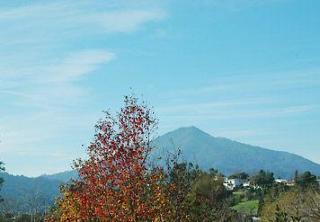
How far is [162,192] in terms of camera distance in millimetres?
23562

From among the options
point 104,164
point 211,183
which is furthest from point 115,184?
point 211,183

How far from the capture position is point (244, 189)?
154125mm

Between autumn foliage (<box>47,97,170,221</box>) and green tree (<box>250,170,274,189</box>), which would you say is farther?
green tree (<box>250,170,274,189</box>)

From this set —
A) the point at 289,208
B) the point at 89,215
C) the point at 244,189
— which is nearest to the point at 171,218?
the point at 89,215

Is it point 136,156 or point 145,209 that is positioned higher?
point 136,156

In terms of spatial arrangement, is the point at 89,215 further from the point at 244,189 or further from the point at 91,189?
the point at 244,189

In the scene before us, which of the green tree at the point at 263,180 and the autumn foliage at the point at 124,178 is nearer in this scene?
the autumn foliage at the point at 124,178

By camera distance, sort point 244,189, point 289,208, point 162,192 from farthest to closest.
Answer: point 244,189, point 289,208, point 162,192

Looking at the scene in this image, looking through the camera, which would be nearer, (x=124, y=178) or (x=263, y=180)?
(x=124, y=178)

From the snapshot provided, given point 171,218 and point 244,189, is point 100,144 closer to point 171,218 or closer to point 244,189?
point 171,218

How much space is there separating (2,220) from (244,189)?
87.2 meters

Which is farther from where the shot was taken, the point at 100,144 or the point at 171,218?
the point at 171,218

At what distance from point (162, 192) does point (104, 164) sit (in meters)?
2.55

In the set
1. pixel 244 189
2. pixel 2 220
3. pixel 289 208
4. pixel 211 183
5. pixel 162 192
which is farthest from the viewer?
pixel 244 189
